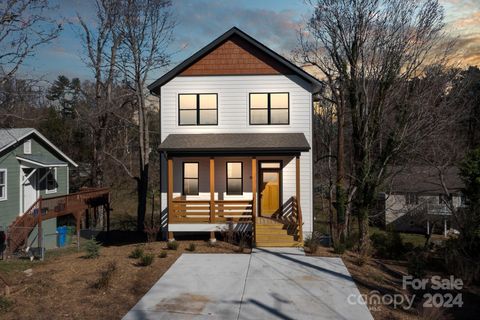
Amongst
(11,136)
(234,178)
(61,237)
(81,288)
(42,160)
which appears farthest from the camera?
(61,237)

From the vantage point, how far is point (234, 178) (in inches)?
722

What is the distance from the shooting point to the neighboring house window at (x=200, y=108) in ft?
59.9

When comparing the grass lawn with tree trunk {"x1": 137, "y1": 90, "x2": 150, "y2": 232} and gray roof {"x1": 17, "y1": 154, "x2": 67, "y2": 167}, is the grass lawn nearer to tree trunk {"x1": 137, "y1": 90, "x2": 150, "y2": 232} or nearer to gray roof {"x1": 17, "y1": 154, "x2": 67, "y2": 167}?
gray roof {"x1": 17, "y1": 154, "x2": 67, "y2": 167}

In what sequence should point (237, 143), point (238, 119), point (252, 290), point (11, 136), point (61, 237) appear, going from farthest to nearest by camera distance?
point (61, 237) < point (11, 136) < point (238, 119) < point (237, 143) < point (252, 290)

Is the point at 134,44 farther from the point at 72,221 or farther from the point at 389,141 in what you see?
the point at 389,141

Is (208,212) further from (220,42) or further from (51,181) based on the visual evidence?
(51,181)

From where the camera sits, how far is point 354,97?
19.9 m

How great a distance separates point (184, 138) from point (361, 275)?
9070 mm

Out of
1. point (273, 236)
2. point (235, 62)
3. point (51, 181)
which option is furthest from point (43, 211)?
point (273, 236)

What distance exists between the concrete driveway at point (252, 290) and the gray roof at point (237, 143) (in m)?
4.18

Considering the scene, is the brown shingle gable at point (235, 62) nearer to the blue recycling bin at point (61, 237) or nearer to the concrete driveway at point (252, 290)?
the concrete driveway at point (252, 290)

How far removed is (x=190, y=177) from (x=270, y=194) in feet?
11.6

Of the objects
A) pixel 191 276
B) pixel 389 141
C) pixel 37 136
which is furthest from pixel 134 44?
pixel 191 276

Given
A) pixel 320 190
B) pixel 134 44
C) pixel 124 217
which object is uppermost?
pixel 134 44
